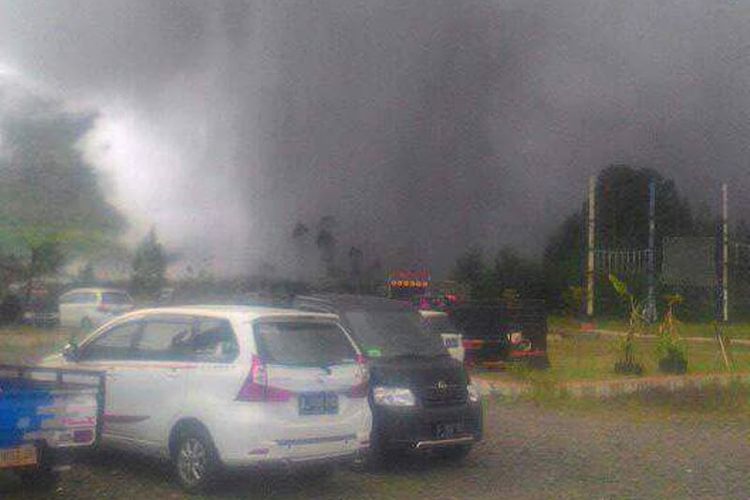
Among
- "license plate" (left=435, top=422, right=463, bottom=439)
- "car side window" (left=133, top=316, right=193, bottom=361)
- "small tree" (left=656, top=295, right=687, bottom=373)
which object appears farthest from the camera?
"small tree" (left=656, top=295, right=687, bottom=373)

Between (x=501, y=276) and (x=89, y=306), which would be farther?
(x=501, y=276)

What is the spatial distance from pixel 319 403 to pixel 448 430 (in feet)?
6.32

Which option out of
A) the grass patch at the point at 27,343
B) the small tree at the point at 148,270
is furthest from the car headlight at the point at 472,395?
the small tree at the point at 148,270

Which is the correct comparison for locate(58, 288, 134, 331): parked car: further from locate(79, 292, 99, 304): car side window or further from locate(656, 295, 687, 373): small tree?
locate(656, 295, 687, 373): small tree

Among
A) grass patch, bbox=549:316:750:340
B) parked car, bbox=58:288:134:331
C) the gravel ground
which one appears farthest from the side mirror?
grass patch, bbox=549:316:750:340

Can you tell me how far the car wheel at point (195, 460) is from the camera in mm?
7727

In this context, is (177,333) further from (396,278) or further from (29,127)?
(396,278)

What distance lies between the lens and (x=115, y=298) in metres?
24.2

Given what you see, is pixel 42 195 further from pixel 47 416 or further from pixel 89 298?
pixel 47 416

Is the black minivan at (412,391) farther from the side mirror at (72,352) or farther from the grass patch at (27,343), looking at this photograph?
the grass patch at (27,343)

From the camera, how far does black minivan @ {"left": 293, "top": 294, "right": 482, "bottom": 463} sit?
30.0 ft

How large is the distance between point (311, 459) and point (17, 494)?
2657mm

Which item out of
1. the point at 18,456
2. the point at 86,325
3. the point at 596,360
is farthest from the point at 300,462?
the point at 86,325

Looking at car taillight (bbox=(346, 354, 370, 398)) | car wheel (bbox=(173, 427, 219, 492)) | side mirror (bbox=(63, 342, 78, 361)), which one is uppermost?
side mirror (bbox=(63, 342, 78, 361))
